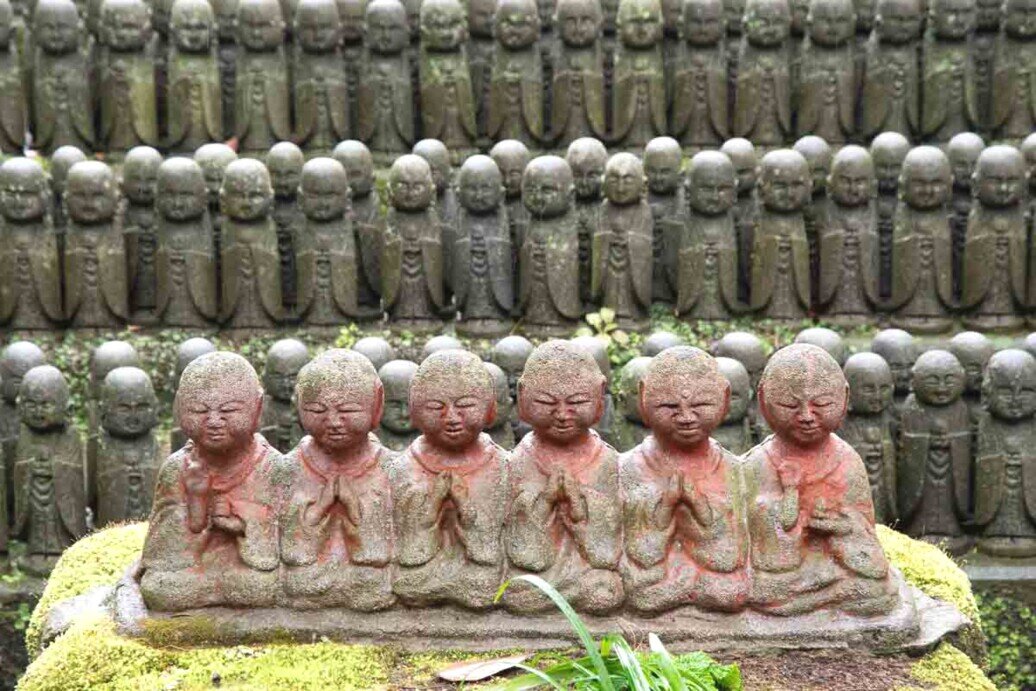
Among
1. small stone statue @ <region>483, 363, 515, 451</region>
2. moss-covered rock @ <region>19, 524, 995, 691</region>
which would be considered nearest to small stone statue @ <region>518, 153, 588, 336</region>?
small stone statue @ <region>483, 363, 515, 451</region>

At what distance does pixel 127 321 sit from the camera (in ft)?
34.0

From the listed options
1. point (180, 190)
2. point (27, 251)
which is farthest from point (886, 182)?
point (27, 251)

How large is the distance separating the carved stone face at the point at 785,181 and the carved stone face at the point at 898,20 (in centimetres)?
137

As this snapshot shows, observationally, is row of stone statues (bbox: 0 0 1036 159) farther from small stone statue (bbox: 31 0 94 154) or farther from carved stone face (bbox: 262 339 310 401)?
carved stone face (bbox: 262 339 310 401)

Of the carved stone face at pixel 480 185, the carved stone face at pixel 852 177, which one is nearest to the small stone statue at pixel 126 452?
the carved stone face at pixel 480 185

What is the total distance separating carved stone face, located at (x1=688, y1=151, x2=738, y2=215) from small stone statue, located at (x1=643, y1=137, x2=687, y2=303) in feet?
0.81

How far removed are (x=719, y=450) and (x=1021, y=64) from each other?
17.9 ft

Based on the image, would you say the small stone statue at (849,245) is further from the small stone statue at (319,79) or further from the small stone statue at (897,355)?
the small stone statue at (319,79)

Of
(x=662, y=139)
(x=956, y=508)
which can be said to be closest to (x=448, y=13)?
(x=662, y=139)

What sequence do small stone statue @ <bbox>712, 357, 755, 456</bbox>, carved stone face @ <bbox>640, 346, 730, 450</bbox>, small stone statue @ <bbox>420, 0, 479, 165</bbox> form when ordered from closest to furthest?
carved stone face @ <bbox>640, 346, 730, 450</bbox> < small stone statue @ <bbox>712, 357, 755, 456</bbox> < small stone statue @ <bbox>420, 0, 479, 165</bbox>

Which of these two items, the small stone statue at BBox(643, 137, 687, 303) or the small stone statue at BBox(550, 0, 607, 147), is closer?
the small stone statue at BBox(643, 137, 687, 303)

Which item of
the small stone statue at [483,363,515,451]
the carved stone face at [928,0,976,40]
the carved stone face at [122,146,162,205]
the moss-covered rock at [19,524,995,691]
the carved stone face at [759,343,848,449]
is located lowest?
the moss-covered rock at [19,524,995,691]

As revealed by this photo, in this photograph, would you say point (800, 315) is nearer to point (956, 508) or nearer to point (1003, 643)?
point (956, 508)

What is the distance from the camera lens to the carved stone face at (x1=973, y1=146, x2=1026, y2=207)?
10070 mm
